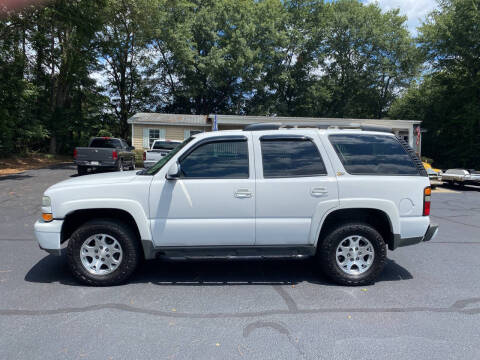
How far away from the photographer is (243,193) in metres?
4.09

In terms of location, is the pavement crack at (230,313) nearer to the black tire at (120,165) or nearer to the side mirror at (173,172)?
the side mirror at (173,172)

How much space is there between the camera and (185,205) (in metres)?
4.06

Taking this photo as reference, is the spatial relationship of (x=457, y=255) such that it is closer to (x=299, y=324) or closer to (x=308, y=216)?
(x=308, y=216)

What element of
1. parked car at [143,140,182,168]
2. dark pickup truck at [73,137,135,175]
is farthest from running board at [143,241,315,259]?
dark pickup truck at [73,137,135,175]

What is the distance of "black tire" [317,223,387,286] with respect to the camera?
13.9ft

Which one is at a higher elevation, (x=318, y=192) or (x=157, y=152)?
(x=157, y=152)

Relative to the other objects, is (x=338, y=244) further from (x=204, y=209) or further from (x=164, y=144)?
(x=164, y=144)

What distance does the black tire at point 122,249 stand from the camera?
4.09 m

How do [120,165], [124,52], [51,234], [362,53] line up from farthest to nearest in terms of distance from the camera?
[362,53], [124,52], [120,165], [51,234]

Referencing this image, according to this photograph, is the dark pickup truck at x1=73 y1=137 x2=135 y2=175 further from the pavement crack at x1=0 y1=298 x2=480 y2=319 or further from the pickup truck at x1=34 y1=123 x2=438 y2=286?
the pavement crack at x1=0 y1=298 x2=480 y2=319

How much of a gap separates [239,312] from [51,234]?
7.89ft

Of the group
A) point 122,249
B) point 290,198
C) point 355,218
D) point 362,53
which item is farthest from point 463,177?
point 362,53

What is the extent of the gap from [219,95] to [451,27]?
22.0 m

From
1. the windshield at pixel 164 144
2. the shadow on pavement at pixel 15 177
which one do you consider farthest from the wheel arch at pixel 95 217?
the windshield at pixel 164 144
